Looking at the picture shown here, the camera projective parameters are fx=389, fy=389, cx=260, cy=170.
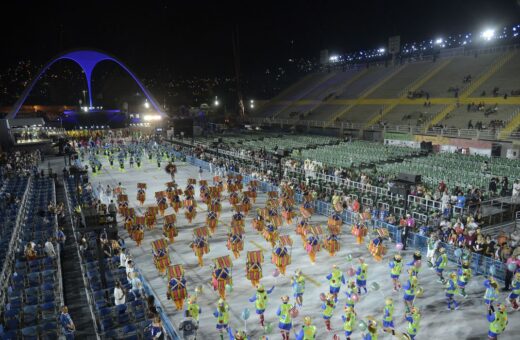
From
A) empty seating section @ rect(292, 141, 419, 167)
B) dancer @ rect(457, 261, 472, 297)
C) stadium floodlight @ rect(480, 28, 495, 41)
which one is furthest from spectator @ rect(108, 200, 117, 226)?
stadium floodlight @ rect(480, 28, 495, 41)

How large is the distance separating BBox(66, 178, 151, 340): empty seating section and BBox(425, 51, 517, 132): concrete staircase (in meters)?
35.9

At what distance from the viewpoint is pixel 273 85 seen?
83.6m

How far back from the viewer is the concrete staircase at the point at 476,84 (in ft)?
139

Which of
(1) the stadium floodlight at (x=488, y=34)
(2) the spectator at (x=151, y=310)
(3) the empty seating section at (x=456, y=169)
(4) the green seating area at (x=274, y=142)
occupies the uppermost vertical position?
(1) the stadium floodlight at (x=488, y=34)

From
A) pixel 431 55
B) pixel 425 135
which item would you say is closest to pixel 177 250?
pixel 425 135

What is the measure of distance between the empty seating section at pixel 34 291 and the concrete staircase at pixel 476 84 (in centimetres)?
3660

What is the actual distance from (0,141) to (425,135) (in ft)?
157

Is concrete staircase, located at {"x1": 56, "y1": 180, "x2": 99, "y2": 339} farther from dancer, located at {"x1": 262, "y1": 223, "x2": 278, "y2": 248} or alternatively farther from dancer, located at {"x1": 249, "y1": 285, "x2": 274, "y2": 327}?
dancer, located at {"x1": 262, "y1": 223, "x2": 278, "y2": 248}

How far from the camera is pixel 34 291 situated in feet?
36.7

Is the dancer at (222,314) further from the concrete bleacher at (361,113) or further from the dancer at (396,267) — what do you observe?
the concrete bleacher at (361,113)

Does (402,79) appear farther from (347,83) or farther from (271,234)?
(271,234)

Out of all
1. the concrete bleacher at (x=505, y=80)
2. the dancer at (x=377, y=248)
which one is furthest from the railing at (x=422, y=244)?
the concrete bleacher at (x=505, y=80)

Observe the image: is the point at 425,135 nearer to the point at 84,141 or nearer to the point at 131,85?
the point at 84,141

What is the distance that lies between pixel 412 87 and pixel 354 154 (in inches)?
928
